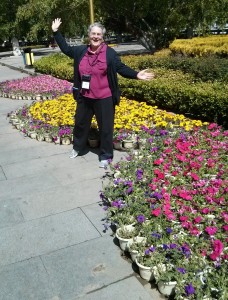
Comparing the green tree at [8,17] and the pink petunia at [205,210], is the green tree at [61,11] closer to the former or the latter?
the green tree at [8,17]

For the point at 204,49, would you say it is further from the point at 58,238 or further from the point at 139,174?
the point at 58,238

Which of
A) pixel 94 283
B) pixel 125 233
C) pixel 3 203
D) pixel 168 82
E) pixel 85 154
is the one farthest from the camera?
pixel 168 82

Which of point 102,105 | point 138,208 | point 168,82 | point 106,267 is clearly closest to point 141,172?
point 138,208

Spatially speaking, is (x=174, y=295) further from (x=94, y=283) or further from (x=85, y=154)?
(x=85, y=154)

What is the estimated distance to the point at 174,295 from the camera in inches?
97.3

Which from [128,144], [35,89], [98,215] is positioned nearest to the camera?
[98,215]

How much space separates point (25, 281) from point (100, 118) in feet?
8.18

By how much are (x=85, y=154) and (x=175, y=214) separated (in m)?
2.42

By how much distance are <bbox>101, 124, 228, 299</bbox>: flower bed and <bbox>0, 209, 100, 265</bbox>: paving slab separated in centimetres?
31

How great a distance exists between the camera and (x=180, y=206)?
11.0 feet

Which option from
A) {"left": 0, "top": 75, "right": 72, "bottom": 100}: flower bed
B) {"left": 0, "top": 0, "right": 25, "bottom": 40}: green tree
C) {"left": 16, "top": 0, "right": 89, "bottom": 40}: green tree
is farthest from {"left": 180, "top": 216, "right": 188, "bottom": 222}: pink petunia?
{"left": 0, "top": 0, "right": 25, "bottom": 40}: green tree

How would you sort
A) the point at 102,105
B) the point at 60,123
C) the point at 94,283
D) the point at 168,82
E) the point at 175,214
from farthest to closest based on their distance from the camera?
the point at 168,82 → the point at 60,123 → the point at 102,105 → the point at 175,214 → the point at 94,283

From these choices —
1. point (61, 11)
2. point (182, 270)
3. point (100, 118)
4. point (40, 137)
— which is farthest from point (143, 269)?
point (61, 11)

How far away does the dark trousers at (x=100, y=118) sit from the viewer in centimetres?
461
